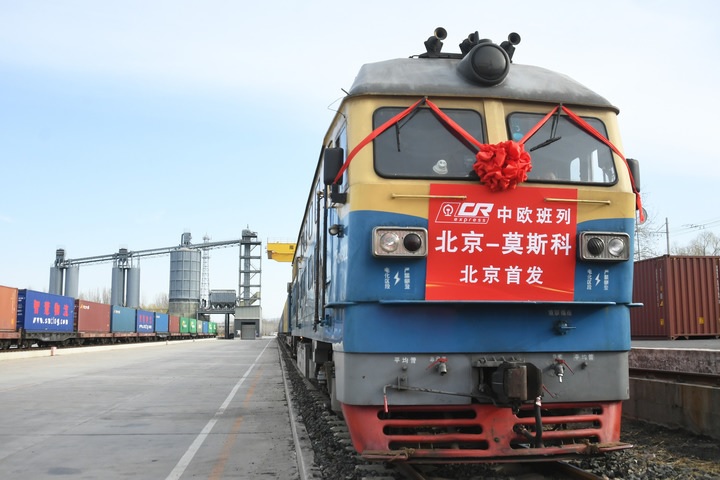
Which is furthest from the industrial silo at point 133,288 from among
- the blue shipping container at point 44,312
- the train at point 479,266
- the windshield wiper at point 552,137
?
the windshield wiper at point 552,137

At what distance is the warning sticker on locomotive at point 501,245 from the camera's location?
192 inches

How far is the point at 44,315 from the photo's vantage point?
31.8 m

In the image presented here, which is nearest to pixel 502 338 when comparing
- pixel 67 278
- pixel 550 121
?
pixel 550 121

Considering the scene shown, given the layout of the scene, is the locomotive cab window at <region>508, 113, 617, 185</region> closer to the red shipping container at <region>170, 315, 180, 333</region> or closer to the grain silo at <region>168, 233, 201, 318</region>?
the red shipping container at <region>170, 315, 180, 333</region>

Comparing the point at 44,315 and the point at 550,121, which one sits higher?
the point at 550,121

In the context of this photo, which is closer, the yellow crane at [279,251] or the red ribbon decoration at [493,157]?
the red ribbon decoration at [493,157]

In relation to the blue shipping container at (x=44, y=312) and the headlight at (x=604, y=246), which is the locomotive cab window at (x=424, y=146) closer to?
the headlight at (x=604, y=246)

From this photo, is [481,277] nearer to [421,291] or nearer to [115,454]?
[421,291]

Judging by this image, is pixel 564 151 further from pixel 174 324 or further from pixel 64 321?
pixel 174 324

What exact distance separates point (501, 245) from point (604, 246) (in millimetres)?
856

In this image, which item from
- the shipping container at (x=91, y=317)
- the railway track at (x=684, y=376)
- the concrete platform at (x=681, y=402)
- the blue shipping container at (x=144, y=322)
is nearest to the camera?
the concrete platform at (x=681, y=402)

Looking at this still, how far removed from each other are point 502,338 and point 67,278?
89498mm

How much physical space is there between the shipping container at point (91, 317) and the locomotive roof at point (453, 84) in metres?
37.0

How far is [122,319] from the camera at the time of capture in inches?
1866
